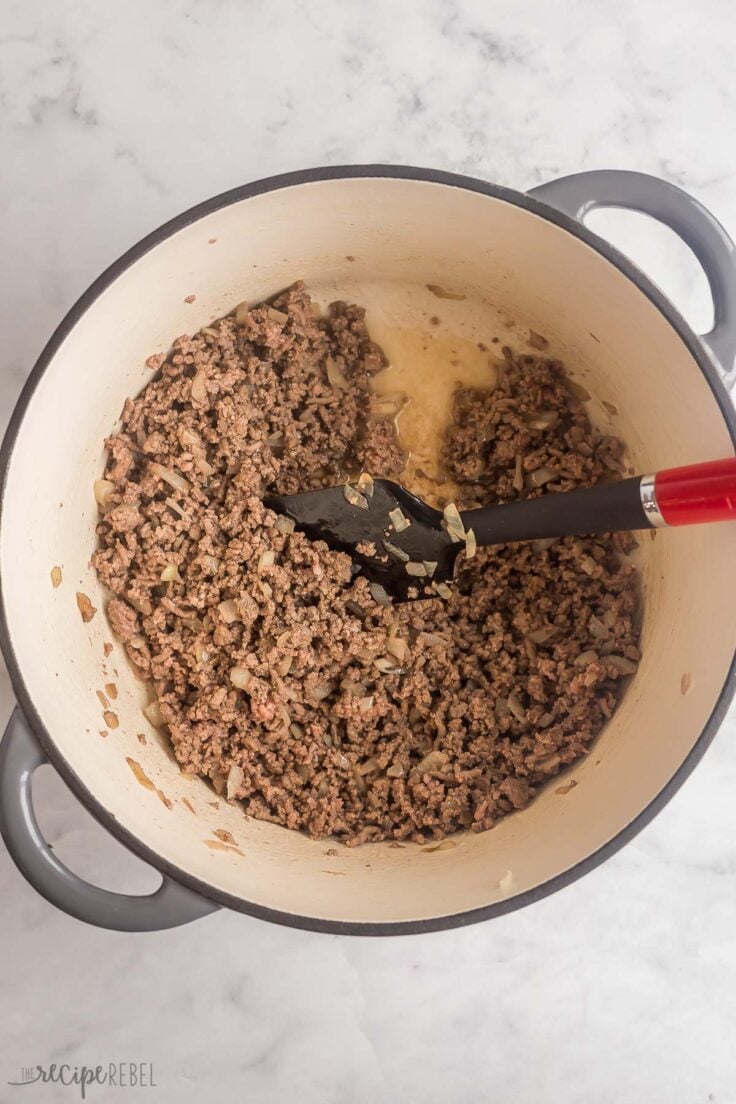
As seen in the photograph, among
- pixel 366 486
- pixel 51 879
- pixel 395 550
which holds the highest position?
pixel 366 486

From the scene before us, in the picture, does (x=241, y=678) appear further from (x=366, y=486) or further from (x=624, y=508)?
(x=624, y=508)

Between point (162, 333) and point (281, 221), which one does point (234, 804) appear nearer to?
point (162, 333)

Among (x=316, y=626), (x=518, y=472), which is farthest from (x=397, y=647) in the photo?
(x=518, y=472)

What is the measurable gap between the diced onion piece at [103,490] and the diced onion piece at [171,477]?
0.08 meters

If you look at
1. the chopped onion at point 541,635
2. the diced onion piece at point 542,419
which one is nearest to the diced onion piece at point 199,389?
the diced onion piece at point 542,419

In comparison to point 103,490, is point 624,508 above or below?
below

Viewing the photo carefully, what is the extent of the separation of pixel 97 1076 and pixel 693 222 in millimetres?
1793

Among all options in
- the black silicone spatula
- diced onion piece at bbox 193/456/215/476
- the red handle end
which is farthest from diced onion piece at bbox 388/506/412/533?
the red handle end

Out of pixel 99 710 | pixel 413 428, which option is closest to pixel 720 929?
pixel 413 428

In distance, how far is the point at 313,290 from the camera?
5.78 feet

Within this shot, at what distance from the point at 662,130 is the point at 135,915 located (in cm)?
168

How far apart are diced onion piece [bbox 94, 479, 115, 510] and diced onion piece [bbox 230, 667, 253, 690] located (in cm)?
37

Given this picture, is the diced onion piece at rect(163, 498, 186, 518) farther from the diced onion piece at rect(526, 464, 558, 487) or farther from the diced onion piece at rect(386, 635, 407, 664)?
the diced onion piece at rect(526, 464, 558, 487)

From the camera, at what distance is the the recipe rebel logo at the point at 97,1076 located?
5.83 ft
